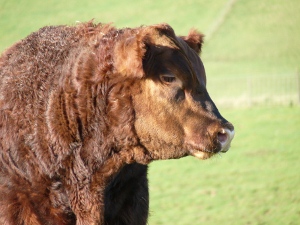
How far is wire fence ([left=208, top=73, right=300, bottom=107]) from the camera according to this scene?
26.0 meters

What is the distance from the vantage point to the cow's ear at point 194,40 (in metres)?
4.82

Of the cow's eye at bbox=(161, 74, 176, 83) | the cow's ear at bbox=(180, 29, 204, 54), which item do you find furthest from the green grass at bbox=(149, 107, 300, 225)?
the cow's eye at bbox=(161, 74, 176, 83)

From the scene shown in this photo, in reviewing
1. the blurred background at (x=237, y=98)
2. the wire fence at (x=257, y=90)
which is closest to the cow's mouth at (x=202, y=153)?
the blurred background at (x=237, y=98)

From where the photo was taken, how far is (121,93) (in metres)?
4.29

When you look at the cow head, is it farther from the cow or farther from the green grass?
the green grass

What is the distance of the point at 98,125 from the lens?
431 cm

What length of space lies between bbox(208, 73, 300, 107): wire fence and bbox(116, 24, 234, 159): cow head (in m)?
21.4

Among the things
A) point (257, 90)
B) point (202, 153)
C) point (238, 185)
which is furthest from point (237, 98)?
point (202, 153)

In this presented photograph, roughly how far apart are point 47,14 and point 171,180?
120ft

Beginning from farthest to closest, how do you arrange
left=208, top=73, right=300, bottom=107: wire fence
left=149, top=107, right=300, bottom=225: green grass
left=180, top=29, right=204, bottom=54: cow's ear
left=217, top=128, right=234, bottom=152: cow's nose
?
left=208, top=73, right=300, bottom=107: wire fence, left=149, top=107, right=300, bottom=225: green grass, left=180, top=29, right=204, bottom=54: cow's ear, left=217, top=128, right=234, bottom=152: cow's nose

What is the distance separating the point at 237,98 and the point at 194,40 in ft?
73.7

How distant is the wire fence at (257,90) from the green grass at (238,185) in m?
6.67

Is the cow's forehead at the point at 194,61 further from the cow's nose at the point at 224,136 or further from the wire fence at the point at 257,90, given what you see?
the wire fence at the point at 257,90

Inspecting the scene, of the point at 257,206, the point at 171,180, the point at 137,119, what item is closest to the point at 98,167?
the point at 137,119
